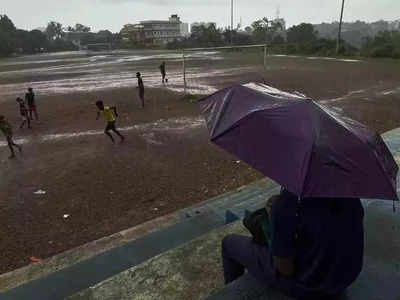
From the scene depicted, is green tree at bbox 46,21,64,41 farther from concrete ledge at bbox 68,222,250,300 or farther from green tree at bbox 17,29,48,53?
concrete ledge at bbox 68,222,250,300

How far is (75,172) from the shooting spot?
7.66 meters

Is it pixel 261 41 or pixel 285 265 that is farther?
pixel 261 41

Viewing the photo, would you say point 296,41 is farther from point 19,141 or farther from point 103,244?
point 103,244

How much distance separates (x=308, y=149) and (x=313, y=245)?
0.51 meters

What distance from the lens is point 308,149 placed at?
1645mm

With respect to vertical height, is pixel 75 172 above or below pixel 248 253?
below

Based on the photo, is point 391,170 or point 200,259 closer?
point 391,170

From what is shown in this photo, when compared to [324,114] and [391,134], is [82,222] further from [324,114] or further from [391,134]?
[391,134]

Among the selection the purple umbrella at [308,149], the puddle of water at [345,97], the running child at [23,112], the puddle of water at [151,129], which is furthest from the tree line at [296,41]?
the purple umbrella at [308,149]

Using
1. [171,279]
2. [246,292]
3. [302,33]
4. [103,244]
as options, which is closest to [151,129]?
[103,244]

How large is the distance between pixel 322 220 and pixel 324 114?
0.59 metres

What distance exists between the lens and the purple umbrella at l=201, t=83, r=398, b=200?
5.20 ft

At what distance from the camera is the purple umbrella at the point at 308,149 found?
1.58 m

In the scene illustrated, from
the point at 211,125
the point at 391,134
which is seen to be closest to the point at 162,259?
the point at 211,125
